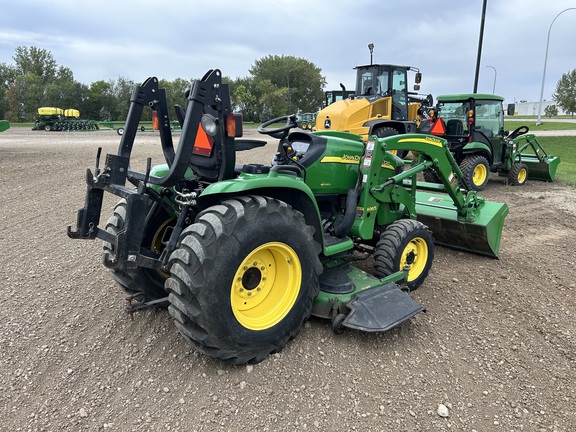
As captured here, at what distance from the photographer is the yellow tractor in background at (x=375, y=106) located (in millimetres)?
11555

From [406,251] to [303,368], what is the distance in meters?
1.76

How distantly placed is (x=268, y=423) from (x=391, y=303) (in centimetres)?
143

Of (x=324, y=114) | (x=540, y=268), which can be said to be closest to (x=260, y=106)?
(x=324, y=114)

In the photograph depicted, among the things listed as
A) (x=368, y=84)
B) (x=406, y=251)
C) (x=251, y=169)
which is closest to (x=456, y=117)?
(x=368, y=84)

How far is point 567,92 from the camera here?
50.9m

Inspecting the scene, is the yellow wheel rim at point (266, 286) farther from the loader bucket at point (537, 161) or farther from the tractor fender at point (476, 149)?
the loader bucket at point (537, 161)

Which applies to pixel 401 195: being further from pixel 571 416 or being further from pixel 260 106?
pixel 260 106

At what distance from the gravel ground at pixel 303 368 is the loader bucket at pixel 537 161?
7.35 m

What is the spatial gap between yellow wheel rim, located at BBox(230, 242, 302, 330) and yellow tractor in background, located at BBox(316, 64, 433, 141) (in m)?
8.67

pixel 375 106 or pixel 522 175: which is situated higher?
pixel 375 106

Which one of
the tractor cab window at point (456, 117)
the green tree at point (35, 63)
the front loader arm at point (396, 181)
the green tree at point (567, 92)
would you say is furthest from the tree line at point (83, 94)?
the front loader arm at point (396, 181)

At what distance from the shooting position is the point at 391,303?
3.47m

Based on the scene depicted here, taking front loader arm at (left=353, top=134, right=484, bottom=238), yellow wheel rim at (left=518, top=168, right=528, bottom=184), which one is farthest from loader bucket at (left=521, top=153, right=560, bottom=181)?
front loader arm at (left=353, top=134, right=484, bottom=238)

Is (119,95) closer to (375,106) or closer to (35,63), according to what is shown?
(35,63)
